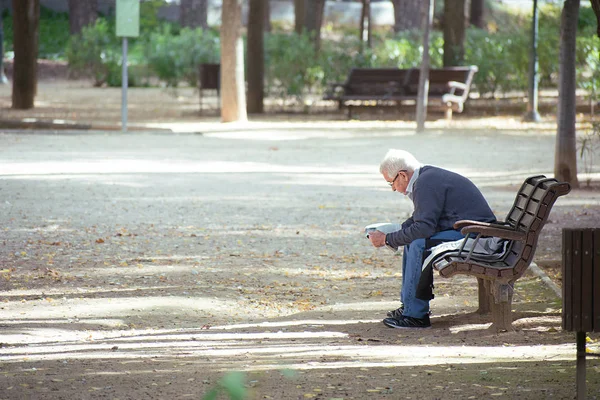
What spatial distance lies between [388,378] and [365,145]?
533 inches

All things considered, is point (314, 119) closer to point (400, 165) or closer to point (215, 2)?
point (400, 165)

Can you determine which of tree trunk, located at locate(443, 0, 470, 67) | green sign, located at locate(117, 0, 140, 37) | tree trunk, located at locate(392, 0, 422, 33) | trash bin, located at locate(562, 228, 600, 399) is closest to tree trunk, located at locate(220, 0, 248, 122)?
green sign, located at locate(117, 0, 140, 37)

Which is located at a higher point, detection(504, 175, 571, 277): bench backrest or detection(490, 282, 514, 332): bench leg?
detection(504, 175, 571, 277): bench backrest

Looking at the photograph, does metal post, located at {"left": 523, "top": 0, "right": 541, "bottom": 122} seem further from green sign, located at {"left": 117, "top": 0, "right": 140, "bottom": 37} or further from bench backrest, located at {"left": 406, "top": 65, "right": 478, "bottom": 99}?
green sign, located at {"left": 117, "top": 0, "right": 140, "bottom": 37}

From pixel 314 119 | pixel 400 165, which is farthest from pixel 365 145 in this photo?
pixel 400 165

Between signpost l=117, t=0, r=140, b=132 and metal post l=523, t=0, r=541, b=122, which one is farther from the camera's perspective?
metal post l=523, t=0, r=541, b=122

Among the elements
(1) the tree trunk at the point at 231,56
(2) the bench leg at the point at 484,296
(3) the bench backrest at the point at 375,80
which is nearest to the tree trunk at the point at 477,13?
(3) the bench backrest at the point at 375,80

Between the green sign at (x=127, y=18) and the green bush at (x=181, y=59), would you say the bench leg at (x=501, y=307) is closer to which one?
the green sign at (x=127, y=18)

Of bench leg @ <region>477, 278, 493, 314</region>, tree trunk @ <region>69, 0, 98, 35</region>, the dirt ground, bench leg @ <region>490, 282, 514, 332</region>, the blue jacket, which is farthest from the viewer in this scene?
tree trunk @ <region>69, 0, 98, 35</region>

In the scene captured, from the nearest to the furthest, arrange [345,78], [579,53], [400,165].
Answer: [400,165], [579,53], [345,78]

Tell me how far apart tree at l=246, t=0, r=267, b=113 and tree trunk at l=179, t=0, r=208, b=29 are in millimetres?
28500

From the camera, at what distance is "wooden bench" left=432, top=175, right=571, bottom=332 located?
20.7 feet

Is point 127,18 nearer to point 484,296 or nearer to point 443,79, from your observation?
point 443,79

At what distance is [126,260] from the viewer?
905cm
